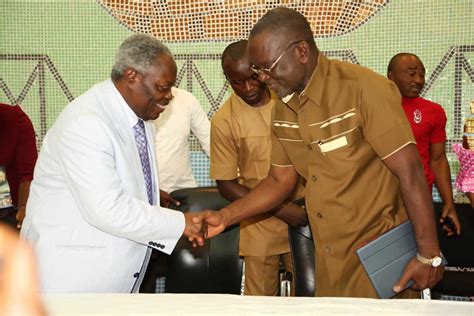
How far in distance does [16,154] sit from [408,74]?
9.21ft

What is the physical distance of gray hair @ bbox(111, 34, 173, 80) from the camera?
98.1 inches

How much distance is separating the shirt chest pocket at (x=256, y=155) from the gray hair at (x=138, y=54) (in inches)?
43.1

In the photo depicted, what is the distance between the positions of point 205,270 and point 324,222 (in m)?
1.11

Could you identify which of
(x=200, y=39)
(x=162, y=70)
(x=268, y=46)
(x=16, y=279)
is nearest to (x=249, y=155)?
(x=162, y=70)

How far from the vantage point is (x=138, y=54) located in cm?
250

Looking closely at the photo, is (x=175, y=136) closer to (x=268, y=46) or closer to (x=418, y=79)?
(x=418, y=79)

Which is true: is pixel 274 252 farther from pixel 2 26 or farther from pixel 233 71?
pixel 2 26

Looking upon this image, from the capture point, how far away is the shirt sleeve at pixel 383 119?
2.26 m

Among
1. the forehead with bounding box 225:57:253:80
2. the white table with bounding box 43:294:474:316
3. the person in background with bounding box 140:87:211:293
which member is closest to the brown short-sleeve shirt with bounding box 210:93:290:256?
the forehead with bounding box 225:57:253:80

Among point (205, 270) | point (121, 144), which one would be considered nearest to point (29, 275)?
point (121, 144)

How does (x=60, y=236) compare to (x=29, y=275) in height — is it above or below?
below

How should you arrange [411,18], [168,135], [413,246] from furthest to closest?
[411,18]
[168,135]
[413,246]

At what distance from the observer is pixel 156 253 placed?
11.7 feet

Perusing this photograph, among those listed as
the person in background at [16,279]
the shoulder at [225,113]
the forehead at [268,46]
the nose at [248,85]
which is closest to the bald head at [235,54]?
the nose at [248,85]
